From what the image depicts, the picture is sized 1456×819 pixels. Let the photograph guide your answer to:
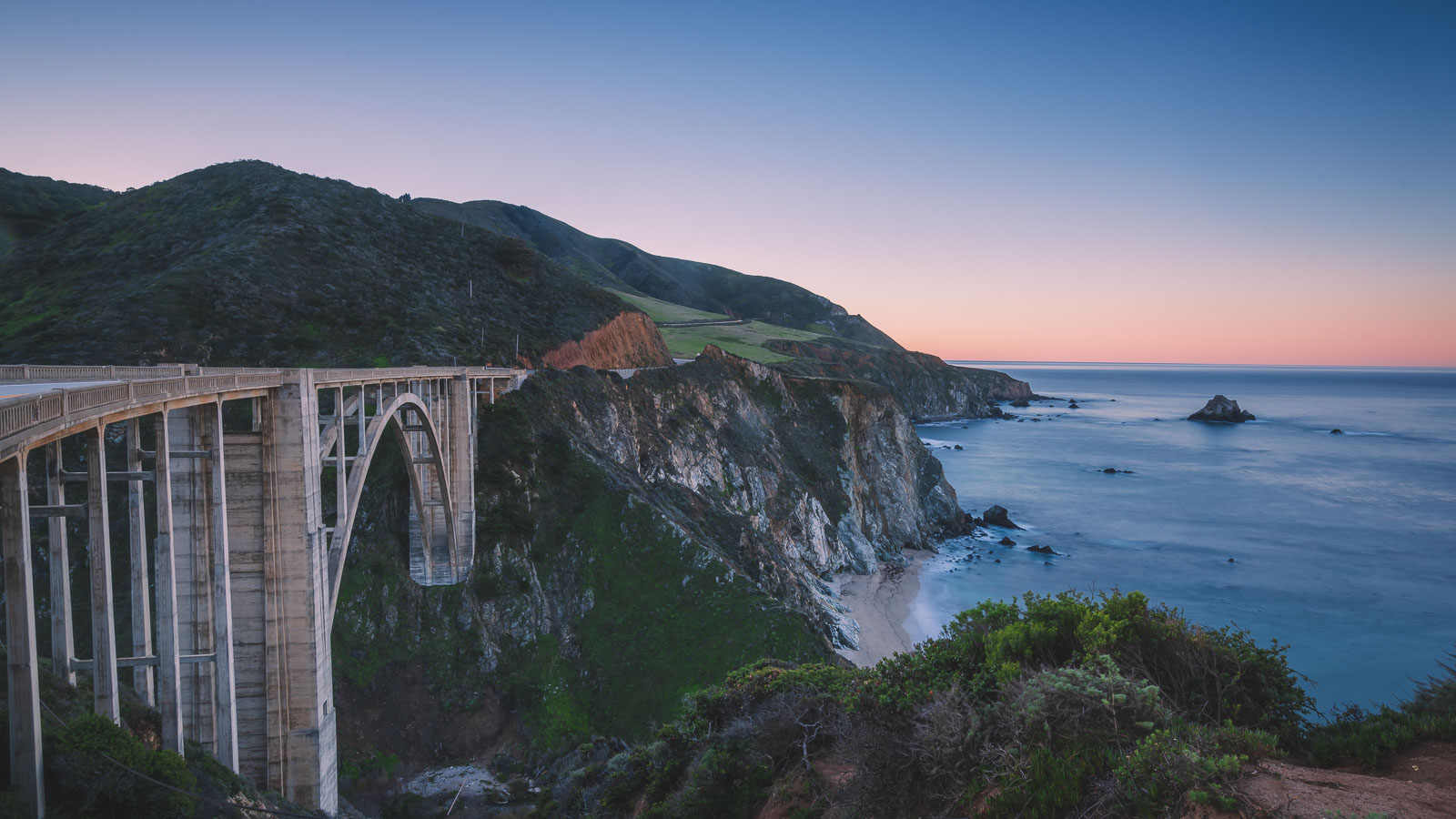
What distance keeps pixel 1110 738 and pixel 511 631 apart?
86.0ft

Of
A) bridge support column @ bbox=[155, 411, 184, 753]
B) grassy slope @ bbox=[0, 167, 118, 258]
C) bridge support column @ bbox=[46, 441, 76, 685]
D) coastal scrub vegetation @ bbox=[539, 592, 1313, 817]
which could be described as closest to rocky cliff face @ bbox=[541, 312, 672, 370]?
bridge support column @ bbox=[155, 411, 184, 753]

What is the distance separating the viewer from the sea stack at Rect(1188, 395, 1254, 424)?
14462 centimetres

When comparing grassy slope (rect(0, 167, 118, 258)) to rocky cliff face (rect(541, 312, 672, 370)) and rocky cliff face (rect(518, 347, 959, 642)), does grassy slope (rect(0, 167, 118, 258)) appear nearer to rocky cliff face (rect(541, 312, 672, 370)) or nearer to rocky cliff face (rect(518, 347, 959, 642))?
rocky cliff face (rect(541, 312, 672, 370))

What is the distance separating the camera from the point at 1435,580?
1944 inches

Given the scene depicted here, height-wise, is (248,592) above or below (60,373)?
below

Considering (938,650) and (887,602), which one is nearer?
(938,650)

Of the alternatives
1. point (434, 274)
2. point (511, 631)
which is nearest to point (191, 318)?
point (434, 274)

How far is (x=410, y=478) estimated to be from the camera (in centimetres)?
2673

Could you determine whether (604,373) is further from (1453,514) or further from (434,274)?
(1453,514)

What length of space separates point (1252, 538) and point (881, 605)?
3912 cm

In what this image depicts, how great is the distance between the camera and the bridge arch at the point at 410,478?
57.0 feet

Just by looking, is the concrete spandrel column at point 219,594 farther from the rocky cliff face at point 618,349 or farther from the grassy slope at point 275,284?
the rocky cliff face at point 618,349

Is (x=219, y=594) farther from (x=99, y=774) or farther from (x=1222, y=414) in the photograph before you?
(x=1222, y=414)

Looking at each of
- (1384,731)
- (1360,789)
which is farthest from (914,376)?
(1360,789)
